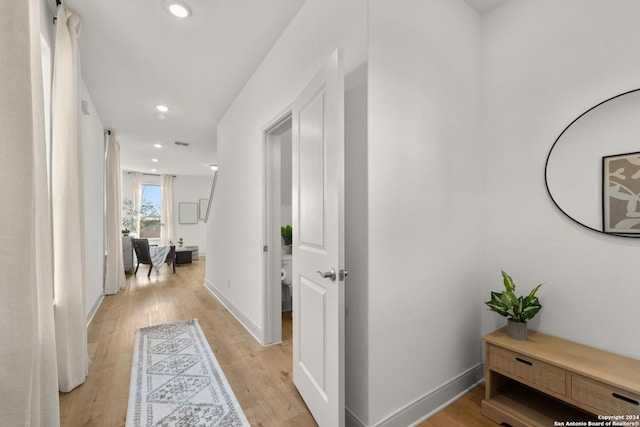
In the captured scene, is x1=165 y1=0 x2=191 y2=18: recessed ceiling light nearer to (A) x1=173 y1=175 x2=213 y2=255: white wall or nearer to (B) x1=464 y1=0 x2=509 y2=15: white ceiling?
(B) x1=464 y1=0 x2=509 y2=15: white ceiling

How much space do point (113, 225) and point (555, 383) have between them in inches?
231

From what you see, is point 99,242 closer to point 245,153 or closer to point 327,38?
point 245,153

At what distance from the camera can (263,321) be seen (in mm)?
2646

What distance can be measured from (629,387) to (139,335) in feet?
12.2

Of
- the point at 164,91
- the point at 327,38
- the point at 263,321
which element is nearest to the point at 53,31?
the point at 164,91

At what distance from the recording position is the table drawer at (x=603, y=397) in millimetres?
1203

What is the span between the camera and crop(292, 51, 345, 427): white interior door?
1.36 metres

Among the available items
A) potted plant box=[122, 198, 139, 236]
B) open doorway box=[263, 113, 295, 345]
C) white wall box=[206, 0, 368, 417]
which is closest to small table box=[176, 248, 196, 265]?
potted plant box=[122, 198, 139, 236]

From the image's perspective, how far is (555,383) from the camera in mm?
1423

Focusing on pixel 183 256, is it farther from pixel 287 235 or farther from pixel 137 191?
pixel 287 235

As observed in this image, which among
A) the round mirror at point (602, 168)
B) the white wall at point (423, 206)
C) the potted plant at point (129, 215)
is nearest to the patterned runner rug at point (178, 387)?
the white wall at point (423, 206)

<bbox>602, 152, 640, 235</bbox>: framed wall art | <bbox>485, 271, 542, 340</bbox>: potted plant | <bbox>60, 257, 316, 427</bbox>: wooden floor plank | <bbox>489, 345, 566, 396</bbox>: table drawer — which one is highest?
<bbox>602, 152, 640, 235</bbox>: framed wall art

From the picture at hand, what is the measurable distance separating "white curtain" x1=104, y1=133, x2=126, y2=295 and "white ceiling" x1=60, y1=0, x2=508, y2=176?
81 cm

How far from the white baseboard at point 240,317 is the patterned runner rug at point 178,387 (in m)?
0.45
